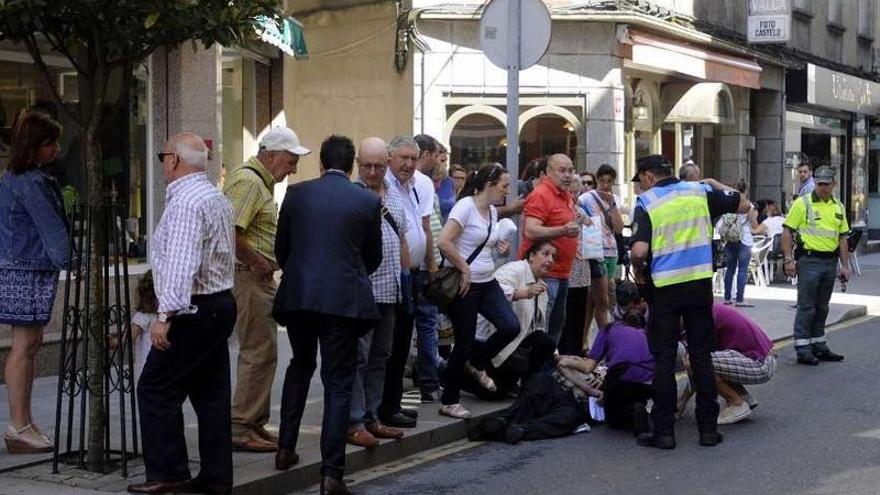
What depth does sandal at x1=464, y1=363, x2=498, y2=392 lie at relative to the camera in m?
10.1

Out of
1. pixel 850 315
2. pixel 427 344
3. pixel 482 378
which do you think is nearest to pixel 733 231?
pixel 850 315

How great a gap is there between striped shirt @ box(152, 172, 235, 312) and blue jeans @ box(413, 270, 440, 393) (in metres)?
2.95

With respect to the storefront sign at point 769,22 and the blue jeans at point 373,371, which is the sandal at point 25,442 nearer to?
the blue jeans at point 373,371

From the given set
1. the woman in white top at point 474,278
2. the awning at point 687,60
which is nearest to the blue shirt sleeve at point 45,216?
the woman in white top at point 474,278

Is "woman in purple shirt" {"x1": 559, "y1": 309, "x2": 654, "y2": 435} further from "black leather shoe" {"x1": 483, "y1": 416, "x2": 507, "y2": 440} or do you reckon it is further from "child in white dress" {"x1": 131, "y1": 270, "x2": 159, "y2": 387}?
"child in white dress" {"x1": 131, "y1": 270, "x2": 159, "y2": 387}

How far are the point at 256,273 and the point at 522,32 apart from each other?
405 centimetres

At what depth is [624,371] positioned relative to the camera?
952cm

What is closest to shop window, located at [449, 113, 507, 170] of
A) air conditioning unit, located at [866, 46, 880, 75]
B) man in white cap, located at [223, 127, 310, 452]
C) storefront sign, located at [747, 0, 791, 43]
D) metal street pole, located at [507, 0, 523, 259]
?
storefront sign, located at [747, 0, 791, 43]

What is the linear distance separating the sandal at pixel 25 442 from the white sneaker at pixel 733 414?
15.1 ft

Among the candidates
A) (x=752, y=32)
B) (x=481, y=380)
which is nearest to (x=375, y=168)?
(x=481, y=380)

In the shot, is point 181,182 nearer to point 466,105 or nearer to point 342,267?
point 342,267

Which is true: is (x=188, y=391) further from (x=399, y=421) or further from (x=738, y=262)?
(x=738, y=262)

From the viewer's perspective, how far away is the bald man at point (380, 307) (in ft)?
27.4

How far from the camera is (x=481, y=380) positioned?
10.1m
